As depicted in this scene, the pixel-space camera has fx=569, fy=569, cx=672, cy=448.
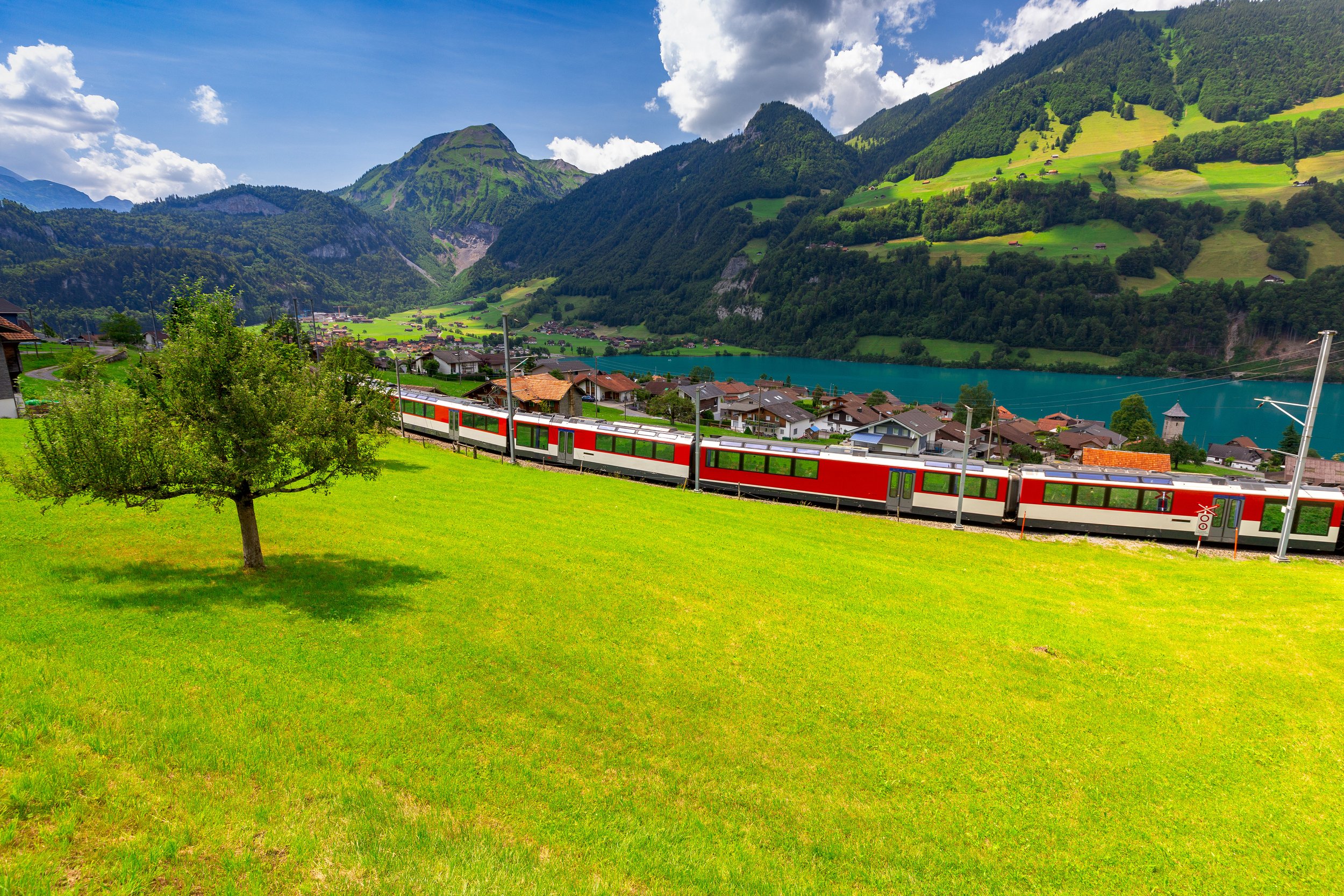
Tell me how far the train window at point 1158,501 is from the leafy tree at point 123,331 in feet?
373

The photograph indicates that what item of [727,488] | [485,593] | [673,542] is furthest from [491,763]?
[727,488]

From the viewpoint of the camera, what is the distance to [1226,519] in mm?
28359

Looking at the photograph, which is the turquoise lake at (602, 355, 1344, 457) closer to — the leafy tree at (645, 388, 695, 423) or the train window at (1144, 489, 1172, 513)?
the leafy tree at (645, 388, 695, 423)

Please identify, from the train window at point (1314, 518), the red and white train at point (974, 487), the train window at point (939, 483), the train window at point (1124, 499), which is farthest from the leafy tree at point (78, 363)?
the train window at point (1314, 518)

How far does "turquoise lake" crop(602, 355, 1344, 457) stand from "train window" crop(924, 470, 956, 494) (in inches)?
4565

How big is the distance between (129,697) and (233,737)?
6.24 feet

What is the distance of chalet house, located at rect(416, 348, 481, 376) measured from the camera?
375ft

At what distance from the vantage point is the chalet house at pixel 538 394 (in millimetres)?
74188

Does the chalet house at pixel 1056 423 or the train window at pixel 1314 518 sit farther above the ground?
the train window at pixel 1314 518

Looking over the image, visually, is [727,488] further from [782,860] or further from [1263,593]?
[782,860]

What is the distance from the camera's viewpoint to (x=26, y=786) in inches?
248

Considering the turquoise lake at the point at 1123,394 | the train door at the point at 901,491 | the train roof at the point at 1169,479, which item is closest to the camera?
the train roof at the point at 1169,479

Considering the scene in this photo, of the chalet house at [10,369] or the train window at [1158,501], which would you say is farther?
the chalet house at [10,369]

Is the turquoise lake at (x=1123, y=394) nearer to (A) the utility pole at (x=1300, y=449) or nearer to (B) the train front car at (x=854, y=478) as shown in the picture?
(A) the utility pole at (x=1300, y=449)
